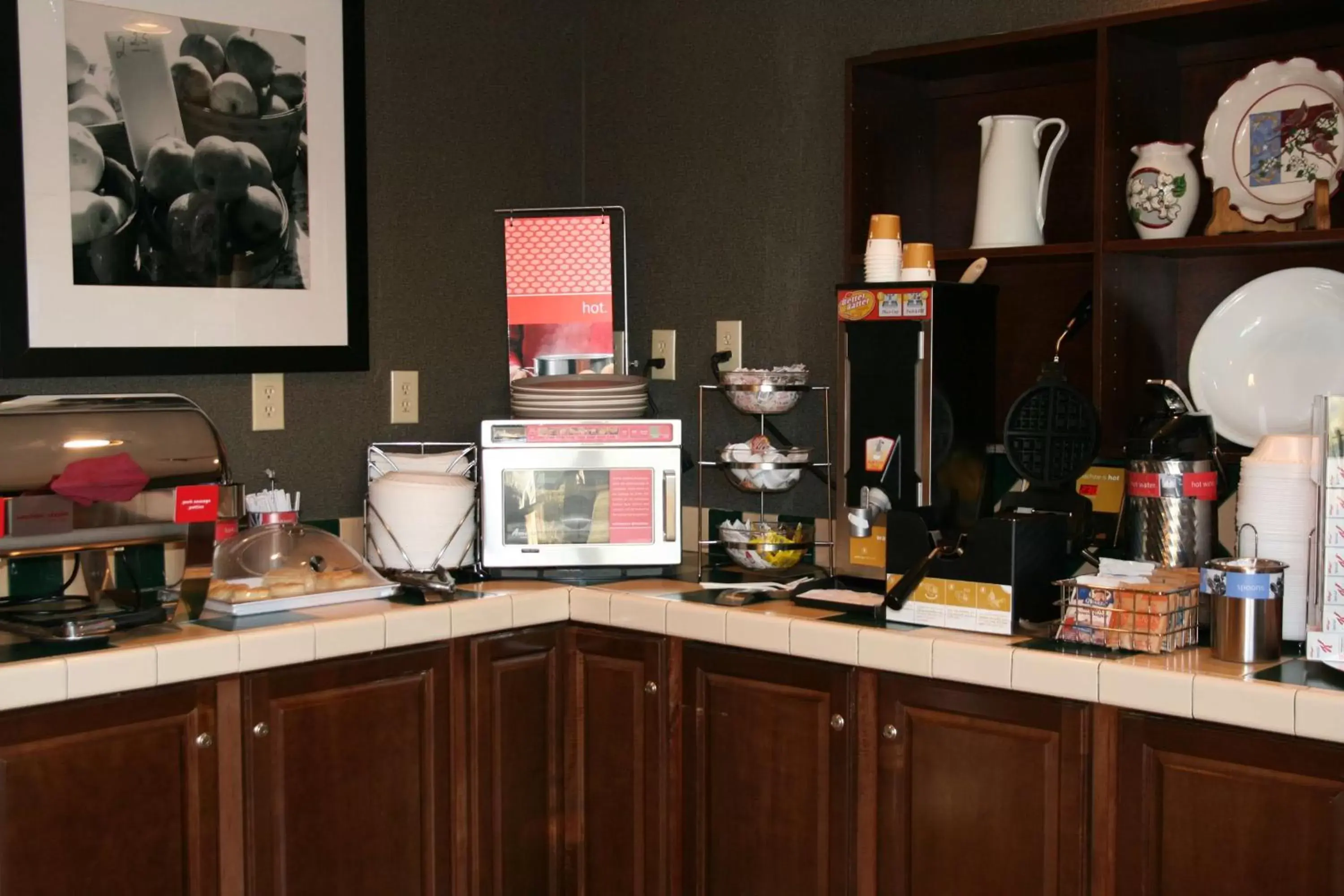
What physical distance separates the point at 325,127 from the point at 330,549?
3.07 feet

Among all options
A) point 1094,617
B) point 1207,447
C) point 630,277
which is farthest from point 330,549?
point 1207,447

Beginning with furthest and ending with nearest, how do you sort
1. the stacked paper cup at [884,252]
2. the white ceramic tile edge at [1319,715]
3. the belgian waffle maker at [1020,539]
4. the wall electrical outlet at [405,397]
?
1. the wall electrical outlet at [405,397]
2. the stacked paper cup at [884,252]
3. the belgian waffle maker at [1020,539]
4. the white ceramic tile edge at [1319,715]

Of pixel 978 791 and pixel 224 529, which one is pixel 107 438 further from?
pixel 978 791

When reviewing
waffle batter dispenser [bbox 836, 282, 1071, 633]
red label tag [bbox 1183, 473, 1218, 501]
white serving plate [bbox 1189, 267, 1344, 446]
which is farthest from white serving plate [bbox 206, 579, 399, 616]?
white serving plate [bbox 1189, 267, 1344, 446]

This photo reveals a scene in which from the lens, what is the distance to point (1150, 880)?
2.17 metres

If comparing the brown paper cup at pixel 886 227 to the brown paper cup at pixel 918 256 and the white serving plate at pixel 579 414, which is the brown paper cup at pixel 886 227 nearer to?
the brown paper cup at pixel 918 256

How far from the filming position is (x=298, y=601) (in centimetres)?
267

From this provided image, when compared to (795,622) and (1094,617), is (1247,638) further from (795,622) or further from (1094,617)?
(795,622)

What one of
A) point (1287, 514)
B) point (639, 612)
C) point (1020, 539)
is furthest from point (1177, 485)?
point (639, 612)

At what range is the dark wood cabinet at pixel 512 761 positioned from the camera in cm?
281

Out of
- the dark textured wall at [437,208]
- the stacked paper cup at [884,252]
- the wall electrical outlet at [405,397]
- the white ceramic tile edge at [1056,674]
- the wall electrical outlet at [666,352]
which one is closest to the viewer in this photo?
the white ceramic tile edge at [1056,674]

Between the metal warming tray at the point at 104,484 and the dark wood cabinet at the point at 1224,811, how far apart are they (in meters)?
1.57

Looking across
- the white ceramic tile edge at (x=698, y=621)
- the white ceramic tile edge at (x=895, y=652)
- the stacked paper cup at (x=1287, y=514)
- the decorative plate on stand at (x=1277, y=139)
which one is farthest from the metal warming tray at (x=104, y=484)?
the decorative plate on stand at (x=1277, y=139)

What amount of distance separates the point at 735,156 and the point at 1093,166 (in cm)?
87
